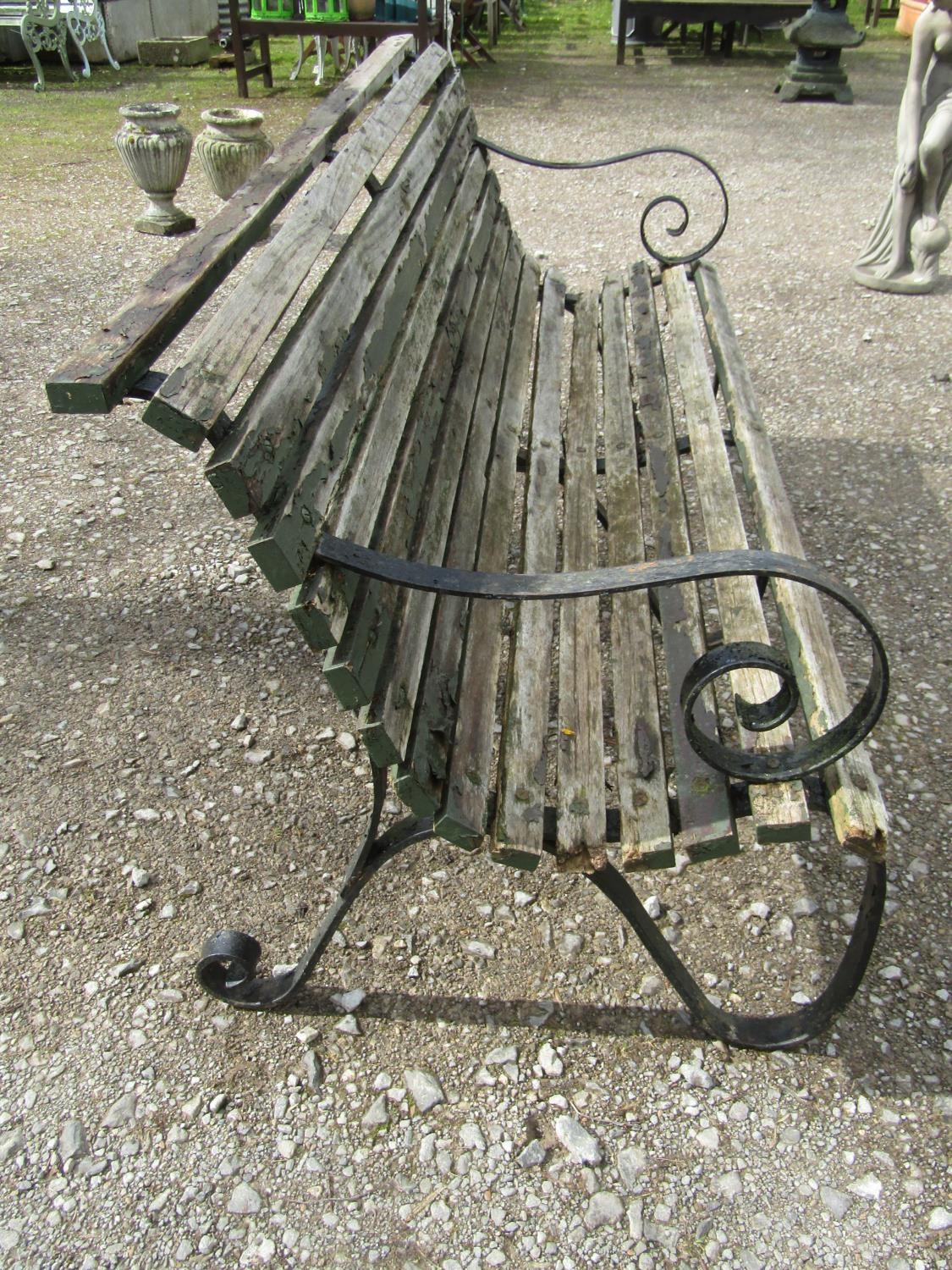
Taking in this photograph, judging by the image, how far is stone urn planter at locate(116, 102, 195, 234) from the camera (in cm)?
584

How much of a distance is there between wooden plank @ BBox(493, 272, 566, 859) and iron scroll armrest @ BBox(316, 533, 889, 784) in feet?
0.91

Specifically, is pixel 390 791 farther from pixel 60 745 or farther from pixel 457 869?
pixel 60 745

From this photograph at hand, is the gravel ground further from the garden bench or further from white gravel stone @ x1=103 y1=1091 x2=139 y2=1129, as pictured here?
the garden bench

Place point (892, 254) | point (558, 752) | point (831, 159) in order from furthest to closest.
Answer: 1. point (831, 159)
2. point (892, 254)
3. point (558, 752)

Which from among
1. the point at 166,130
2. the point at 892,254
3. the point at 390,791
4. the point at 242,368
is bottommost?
the point at 390,791

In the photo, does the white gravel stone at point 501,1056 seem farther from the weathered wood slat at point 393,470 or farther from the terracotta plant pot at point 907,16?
the terracotta plant pot at point 907,16

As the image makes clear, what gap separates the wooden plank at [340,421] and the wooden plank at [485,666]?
0.38m

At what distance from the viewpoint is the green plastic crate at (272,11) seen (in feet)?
30.3

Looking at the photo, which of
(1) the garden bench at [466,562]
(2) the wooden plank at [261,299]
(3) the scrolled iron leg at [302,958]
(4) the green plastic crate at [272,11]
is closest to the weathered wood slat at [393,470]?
(1) the garden bench at [466,562]

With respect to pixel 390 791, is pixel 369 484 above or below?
above

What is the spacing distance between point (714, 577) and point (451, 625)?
1.80 feet

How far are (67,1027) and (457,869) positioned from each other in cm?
83

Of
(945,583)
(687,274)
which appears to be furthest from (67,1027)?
(687,274)

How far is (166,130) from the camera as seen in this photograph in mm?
5875
